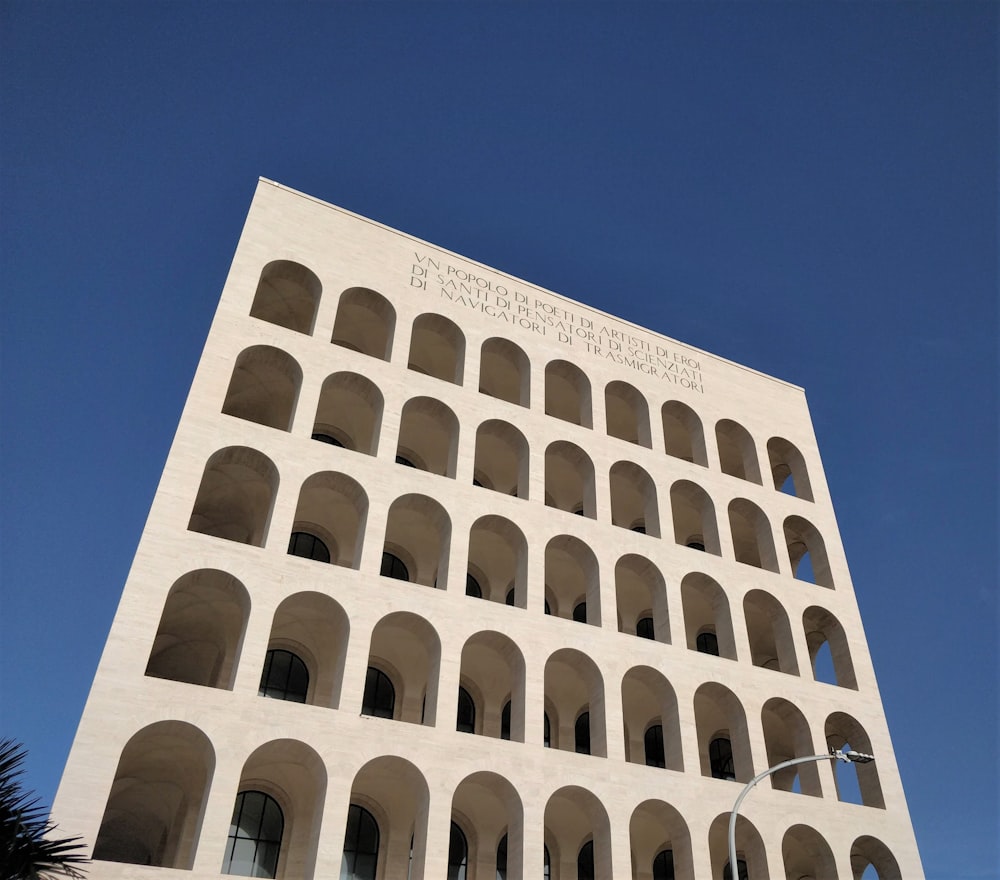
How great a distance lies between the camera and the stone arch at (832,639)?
30.3 m

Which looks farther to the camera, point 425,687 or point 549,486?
point 549,486

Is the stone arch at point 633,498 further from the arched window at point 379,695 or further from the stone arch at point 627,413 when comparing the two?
the arched window at point 379,695

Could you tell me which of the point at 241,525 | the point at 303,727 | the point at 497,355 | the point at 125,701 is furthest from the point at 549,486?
the point at 125,701

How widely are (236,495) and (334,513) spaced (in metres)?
2.89

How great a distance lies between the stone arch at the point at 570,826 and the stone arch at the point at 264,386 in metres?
13.0

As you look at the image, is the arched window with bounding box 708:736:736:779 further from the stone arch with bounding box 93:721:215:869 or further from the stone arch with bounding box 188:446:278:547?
the stone arch with bounding box 93:721:215:869

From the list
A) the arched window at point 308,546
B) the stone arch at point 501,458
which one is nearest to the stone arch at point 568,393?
the stone arch at point 501,458

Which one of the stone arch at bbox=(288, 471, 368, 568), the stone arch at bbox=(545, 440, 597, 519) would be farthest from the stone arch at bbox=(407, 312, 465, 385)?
the stone arch at bbox=(288, 471, 368, 568)

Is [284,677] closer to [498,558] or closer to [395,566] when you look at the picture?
[395,566]

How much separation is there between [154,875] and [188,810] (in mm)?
4796

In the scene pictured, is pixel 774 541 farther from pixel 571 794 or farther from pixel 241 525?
pixel 241 525

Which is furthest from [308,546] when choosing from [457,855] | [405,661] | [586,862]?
[586,862]

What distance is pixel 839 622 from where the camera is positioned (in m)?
31.0

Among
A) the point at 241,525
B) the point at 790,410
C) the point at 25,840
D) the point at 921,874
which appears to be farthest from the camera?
the point at 790,410
